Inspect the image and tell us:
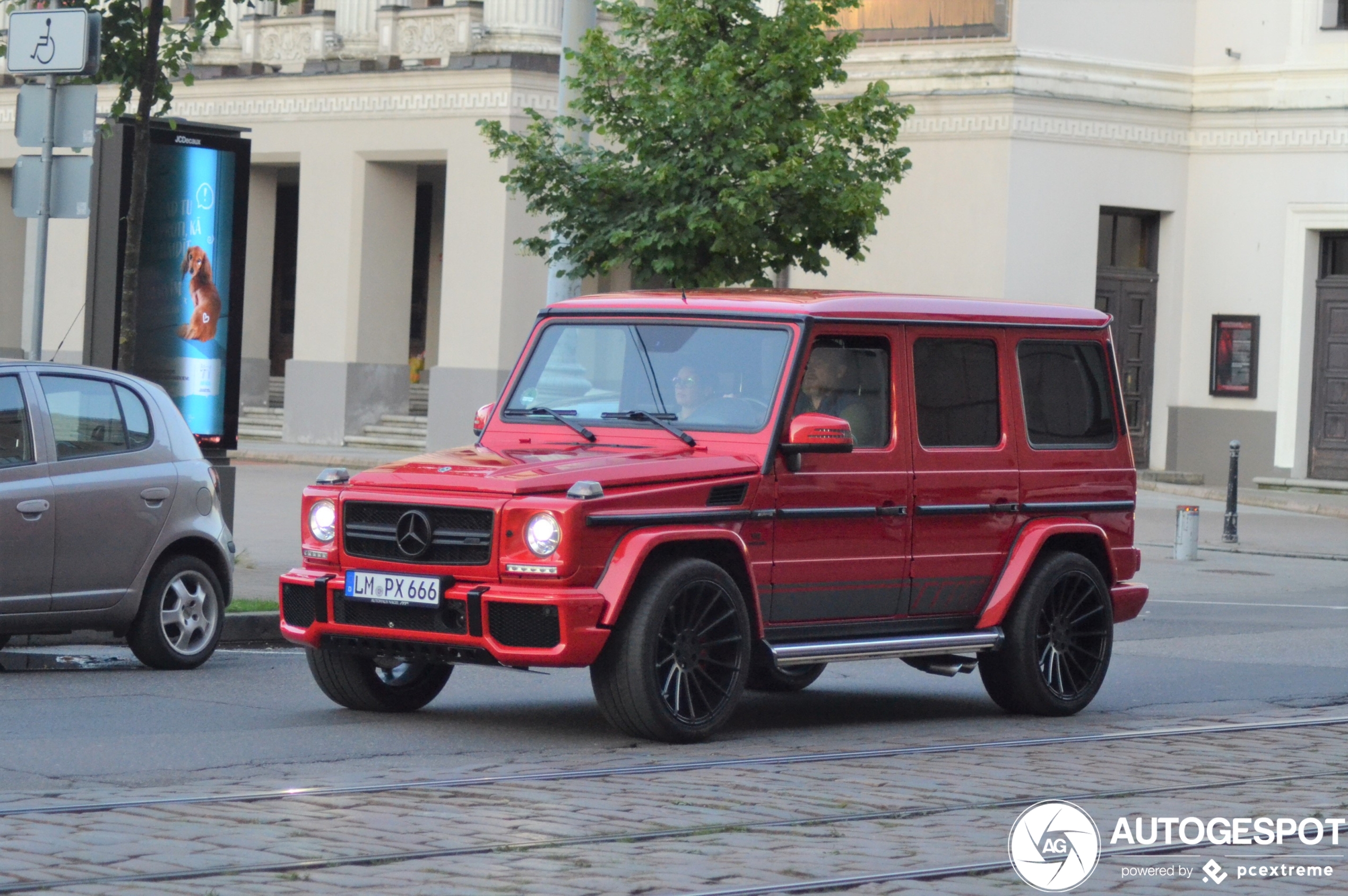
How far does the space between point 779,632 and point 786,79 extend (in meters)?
12.4

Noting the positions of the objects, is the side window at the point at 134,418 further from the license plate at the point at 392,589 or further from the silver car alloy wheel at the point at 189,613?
the license plate at the point at 392,589

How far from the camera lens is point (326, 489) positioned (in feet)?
30.8

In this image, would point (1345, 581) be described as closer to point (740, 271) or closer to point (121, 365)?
point (740, 271)

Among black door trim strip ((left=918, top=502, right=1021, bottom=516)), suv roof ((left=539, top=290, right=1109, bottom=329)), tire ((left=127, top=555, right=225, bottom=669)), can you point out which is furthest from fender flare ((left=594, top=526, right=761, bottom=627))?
tire ((left=127, top=555, right=225, bottom=669))

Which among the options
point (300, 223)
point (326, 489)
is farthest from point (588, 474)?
point (300, 223)

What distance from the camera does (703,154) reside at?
2088 cm

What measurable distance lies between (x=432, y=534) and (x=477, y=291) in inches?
954

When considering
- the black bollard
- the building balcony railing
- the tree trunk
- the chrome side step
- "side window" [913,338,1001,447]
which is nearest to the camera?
the chrome side step

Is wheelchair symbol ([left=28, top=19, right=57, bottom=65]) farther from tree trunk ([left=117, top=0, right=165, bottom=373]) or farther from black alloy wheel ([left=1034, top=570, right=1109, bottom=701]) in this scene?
black alloy wheel ([left=1034, top=570, right=1109, bottom=701])

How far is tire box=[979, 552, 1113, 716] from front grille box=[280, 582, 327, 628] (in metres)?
3.33

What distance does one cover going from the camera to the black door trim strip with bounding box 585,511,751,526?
8711 millimetres

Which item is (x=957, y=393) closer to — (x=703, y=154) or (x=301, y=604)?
(x=301, y=604)

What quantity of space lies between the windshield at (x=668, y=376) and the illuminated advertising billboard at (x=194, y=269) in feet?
22.1
